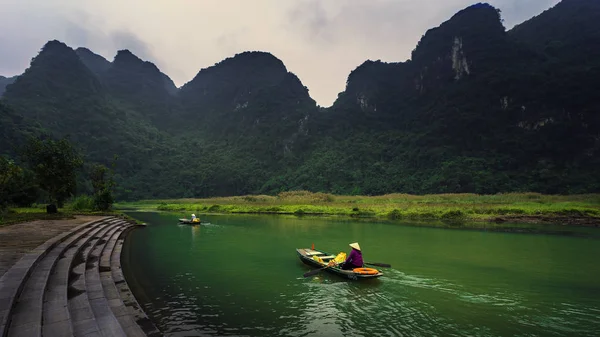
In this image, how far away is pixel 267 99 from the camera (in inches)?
6260

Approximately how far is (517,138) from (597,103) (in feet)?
64.5

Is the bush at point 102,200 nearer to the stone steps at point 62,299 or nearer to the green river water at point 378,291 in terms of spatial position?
the green river water at point 378,291

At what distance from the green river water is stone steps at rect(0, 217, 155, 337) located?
0.92 m

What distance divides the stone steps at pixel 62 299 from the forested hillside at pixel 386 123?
195ft

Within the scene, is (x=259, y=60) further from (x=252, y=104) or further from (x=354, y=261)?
(x=354, y=261)

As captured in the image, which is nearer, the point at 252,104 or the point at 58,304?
the point at 58,304

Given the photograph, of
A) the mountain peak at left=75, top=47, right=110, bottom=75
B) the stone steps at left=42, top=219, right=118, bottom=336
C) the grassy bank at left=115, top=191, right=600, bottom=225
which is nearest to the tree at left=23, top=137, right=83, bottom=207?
the stone steps at left=42, top=219, right=118, bottom=336

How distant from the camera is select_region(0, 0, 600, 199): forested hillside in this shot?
8000 centimetres

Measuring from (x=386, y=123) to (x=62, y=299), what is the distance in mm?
130189

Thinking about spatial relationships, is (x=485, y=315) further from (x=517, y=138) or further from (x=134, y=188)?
(x=134, y=188)

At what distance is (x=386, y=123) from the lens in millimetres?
128375

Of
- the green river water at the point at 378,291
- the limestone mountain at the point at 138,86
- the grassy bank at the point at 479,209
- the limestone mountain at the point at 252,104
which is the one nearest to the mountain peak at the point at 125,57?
the limestone mountain at the point at 138,86

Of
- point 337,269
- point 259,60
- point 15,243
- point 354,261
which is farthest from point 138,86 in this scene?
point 354,261

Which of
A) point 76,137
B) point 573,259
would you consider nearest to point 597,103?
point 573,259
